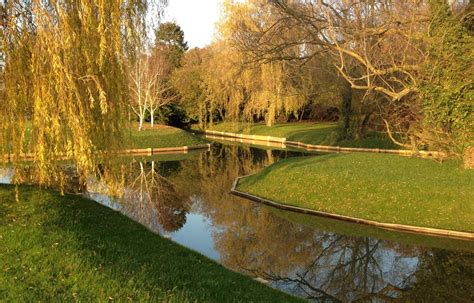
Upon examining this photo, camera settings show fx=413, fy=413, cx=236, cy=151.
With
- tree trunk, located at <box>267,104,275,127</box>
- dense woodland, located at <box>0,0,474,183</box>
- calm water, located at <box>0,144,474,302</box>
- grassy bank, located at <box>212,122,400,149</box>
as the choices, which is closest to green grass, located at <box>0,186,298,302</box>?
dense woodland, located at <box>0,0,474,183</box>

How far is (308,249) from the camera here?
13008 mm

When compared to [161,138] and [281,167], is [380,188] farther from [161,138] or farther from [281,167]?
[161,138]

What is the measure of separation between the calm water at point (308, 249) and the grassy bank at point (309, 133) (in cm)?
1802

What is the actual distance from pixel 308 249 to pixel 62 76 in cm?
866

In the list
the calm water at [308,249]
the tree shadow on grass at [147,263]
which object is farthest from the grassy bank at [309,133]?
the tree shadow on grass at [147,263]

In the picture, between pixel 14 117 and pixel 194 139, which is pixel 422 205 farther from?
pixel 194 139

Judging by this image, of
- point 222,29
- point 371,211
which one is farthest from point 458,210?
point 222,29

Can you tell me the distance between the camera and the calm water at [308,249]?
10203 mm

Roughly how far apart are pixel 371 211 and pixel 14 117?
39.8 feet

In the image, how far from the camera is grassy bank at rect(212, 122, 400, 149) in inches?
1353

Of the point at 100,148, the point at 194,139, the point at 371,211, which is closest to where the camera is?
the point at 100,148

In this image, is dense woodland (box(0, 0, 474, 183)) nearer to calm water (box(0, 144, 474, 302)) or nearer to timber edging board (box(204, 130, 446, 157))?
calm water (box(0, 144, 474, 302))

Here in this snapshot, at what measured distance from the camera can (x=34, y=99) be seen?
31.5ft

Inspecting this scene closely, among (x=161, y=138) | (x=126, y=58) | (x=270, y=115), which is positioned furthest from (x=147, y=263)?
(x=270, y=115)
